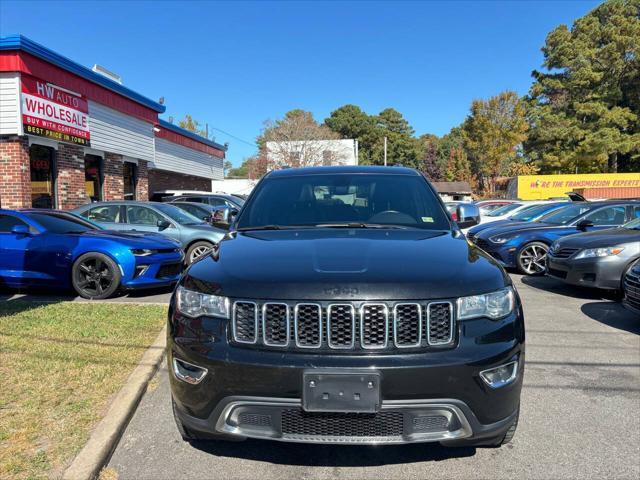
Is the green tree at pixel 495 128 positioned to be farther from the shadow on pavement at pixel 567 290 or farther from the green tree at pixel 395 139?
the shadow on pavement at pixel 567 290

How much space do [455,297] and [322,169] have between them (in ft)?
7.43

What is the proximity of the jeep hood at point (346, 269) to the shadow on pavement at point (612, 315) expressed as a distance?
12.7ft

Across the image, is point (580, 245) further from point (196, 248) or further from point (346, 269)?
point (196, 248)

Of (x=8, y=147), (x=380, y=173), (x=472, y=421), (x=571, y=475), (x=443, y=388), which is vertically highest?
(x=8, y=147)

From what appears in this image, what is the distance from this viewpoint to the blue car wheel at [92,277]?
23.2 feet

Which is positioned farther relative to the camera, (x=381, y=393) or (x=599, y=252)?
(x=599, y=252)

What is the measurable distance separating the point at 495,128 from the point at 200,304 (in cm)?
4779

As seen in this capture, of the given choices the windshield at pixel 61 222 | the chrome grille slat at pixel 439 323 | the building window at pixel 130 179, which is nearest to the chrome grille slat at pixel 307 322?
the chrome grille slat at pixel 439 323

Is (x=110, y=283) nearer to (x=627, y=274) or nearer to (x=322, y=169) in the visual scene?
(x=322, y=169)

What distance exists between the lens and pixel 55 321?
5.47 meters

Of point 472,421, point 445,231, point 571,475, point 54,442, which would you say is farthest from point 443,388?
point 54,442

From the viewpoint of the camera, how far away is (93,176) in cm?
1576

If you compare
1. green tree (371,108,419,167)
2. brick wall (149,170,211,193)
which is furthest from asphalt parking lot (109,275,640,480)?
green tree (371,108,419,167)

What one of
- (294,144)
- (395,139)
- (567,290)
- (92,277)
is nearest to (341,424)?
(92,277)
